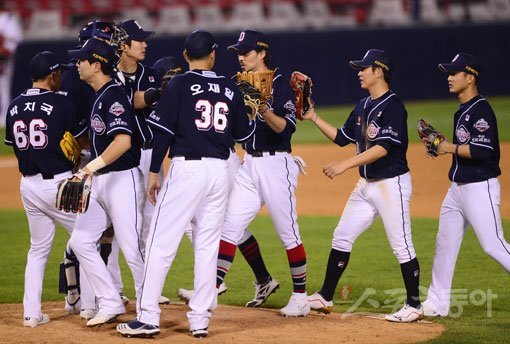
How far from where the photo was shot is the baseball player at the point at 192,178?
6.00m

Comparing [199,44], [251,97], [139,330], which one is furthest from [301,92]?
[139,330]

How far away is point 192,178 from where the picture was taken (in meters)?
6.00

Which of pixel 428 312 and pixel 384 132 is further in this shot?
pixel 428 312

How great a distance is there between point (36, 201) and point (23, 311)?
3.29 ft

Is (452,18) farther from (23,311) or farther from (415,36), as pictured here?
(23,311)

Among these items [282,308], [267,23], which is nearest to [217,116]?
[282,308]

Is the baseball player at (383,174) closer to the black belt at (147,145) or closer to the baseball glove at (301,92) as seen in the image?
the baseball glove at (301,92)

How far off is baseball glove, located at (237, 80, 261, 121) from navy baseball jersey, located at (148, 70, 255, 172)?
355mm

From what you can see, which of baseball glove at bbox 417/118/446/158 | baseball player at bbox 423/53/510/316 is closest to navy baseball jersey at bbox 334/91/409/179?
baseball glove at bbox 417/118/446/158

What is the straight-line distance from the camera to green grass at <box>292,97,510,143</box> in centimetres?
1855

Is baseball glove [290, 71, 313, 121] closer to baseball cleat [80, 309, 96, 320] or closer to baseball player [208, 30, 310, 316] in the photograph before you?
baseball player [208, 30, 310, 316]

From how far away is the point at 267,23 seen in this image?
79.1ft

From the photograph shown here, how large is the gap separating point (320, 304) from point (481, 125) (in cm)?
173

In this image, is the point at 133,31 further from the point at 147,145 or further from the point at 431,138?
the point at 431,138
